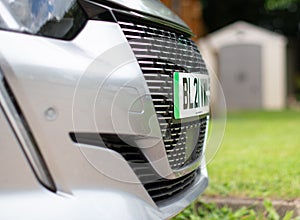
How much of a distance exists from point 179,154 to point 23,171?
2.04ft

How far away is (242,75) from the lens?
13727 mm

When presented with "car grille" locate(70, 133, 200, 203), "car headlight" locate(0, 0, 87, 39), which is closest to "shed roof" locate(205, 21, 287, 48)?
"car grille" locate(70, 133, 200, 203)

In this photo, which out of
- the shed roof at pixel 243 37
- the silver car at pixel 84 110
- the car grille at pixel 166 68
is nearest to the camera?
the silver car at pixel 84 110

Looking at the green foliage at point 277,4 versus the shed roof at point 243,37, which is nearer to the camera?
the shed roof at point 243,37

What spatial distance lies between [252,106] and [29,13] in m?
13.1

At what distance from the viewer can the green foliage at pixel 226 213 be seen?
225cm

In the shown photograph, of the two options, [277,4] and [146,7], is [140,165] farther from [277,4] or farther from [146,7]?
[277,4]

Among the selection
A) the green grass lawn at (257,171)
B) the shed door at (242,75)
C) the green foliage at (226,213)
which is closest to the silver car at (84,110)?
the green foliage at (226,213)

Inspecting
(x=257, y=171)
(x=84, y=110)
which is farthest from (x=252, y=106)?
(x=84, y=110)

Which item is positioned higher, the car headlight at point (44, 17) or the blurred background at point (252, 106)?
the car headlight at point (44, 17)

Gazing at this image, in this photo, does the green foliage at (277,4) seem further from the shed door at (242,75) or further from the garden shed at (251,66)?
the shed door at (242,75)

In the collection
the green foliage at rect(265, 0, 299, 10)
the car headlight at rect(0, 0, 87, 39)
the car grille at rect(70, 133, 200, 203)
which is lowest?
the green foliage at rect(265, 0, 299, 10)

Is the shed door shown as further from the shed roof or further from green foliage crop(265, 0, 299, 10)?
green foliage crop(265, 0, 299, 10)

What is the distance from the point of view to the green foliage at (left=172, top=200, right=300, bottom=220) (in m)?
2.25
